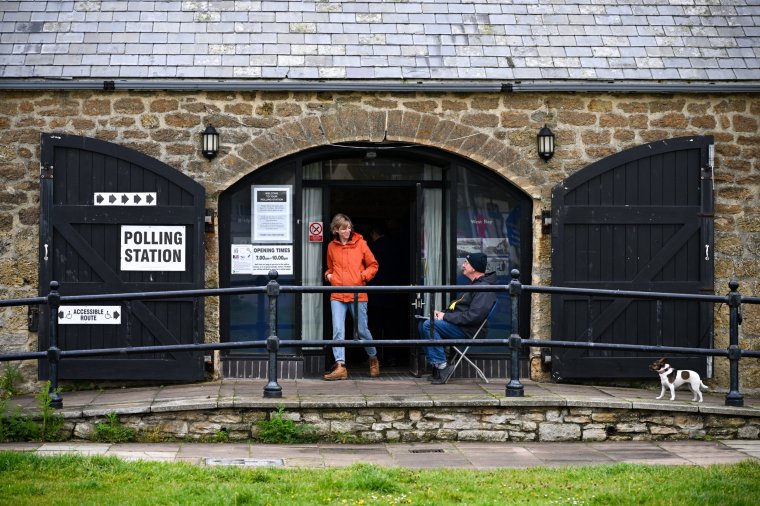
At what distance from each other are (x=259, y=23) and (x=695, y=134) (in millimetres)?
4603

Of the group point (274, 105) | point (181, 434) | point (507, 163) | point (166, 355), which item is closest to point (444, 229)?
point (507, 163)

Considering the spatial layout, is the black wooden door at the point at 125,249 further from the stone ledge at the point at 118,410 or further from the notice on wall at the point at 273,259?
the stone ledge at the point at 118,410

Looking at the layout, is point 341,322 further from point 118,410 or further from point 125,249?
point 118,410

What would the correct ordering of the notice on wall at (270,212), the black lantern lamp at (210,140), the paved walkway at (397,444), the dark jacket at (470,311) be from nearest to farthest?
the paved walkway at (397,444)
the dark jacket at (470,311)
the black lantern lamp at (210,140)
the notice on wall at (270,212)

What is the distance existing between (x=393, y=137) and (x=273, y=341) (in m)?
2.87

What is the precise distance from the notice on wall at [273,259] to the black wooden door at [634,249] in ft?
8.76

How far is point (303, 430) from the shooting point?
30.4 feet

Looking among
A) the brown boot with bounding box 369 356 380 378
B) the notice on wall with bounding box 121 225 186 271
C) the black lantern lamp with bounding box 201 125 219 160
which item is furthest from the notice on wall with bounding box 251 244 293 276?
the brown boot with bounding box 369 356 380 378

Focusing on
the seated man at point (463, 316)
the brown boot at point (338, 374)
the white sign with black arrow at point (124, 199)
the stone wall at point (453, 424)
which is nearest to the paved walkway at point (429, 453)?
the stone wall at point (453, 424)

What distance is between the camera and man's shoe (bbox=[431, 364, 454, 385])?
10789 mm

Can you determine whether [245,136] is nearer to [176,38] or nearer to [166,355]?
[176,38]

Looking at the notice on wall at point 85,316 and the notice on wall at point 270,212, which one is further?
the notice on wall at point 270,212

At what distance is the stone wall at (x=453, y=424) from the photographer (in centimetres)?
930

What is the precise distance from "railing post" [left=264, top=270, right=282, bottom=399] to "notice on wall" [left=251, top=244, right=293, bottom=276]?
1.86 meters
